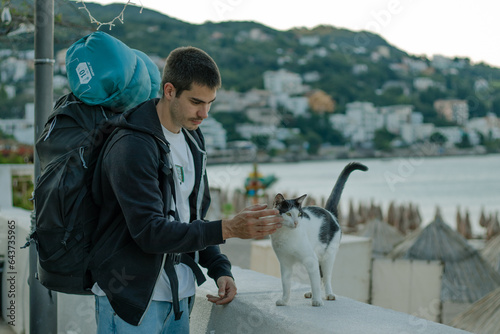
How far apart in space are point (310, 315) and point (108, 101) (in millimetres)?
1044

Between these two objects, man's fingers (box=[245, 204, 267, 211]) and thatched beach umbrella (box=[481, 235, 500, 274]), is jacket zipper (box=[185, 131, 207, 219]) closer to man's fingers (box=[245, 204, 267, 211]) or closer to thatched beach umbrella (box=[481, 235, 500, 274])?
man's fingers (box=[245, 204, 267, 211])

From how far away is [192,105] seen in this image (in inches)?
68.8

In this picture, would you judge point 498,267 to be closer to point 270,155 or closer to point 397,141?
point 397,141

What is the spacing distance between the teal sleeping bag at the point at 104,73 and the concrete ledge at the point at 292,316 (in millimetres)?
887

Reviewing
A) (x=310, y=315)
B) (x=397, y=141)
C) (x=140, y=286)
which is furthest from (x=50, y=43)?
(x=397, y=141)

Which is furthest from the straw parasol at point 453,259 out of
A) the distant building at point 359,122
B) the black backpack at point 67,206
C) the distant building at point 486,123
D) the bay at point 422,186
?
the distant building at point 359,122

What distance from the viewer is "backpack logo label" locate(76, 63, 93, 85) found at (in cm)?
195

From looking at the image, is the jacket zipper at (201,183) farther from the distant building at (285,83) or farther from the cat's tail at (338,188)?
the distant building at (285,83)

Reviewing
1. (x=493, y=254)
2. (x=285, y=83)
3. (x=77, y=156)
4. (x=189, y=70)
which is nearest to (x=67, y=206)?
(x=77, y=156)

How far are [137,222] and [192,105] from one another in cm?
42

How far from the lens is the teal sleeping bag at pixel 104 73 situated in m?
1.95

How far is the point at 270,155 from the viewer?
87.2 metres

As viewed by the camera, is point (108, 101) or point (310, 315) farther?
point (108, 101)

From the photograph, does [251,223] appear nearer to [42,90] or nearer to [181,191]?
[181,191]
